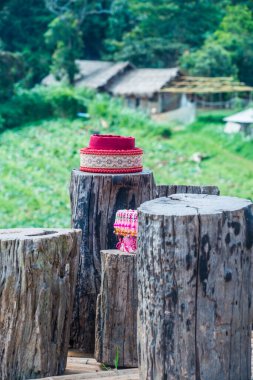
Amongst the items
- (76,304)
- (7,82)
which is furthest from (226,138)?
(76,304)

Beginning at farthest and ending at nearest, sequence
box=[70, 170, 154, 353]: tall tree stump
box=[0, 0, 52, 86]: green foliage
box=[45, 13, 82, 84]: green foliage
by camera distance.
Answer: box=[0, 0, 52, 86]: green foliage
box=[45, 13, 82, 84]: green foliage
box=[70, 170, 154, 353]: tall tree stump

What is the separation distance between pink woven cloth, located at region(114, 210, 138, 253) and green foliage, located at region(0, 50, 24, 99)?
1815cm

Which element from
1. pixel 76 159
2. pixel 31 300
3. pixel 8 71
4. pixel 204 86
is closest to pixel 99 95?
pixel 8 71

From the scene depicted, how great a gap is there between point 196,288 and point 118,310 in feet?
2.87

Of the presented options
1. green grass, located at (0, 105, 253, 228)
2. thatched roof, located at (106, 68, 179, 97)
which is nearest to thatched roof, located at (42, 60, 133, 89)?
thatched roof, located at (106, 68, 179, 97)

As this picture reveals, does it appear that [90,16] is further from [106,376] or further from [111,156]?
[106,376]

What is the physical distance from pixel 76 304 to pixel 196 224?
129 centimetres

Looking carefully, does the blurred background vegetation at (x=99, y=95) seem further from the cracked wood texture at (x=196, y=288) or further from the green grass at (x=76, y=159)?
the cracked wood texture at (x=196, y=288)

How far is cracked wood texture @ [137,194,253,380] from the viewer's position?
1974 mm

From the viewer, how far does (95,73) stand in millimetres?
23891

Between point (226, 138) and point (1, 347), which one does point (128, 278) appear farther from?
point (226, 138)

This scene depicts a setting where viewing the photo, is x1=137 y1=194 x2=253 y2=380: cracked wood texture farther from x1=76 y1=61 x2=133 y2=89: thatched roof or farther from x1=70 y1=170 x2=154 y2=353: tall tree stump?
x1=76 y1=61 x2=133 y2=89: thatched roof

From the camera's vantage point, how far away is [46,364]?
2598mm

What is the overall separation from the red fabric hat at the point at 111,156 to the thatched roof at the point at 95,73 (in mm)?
19937
